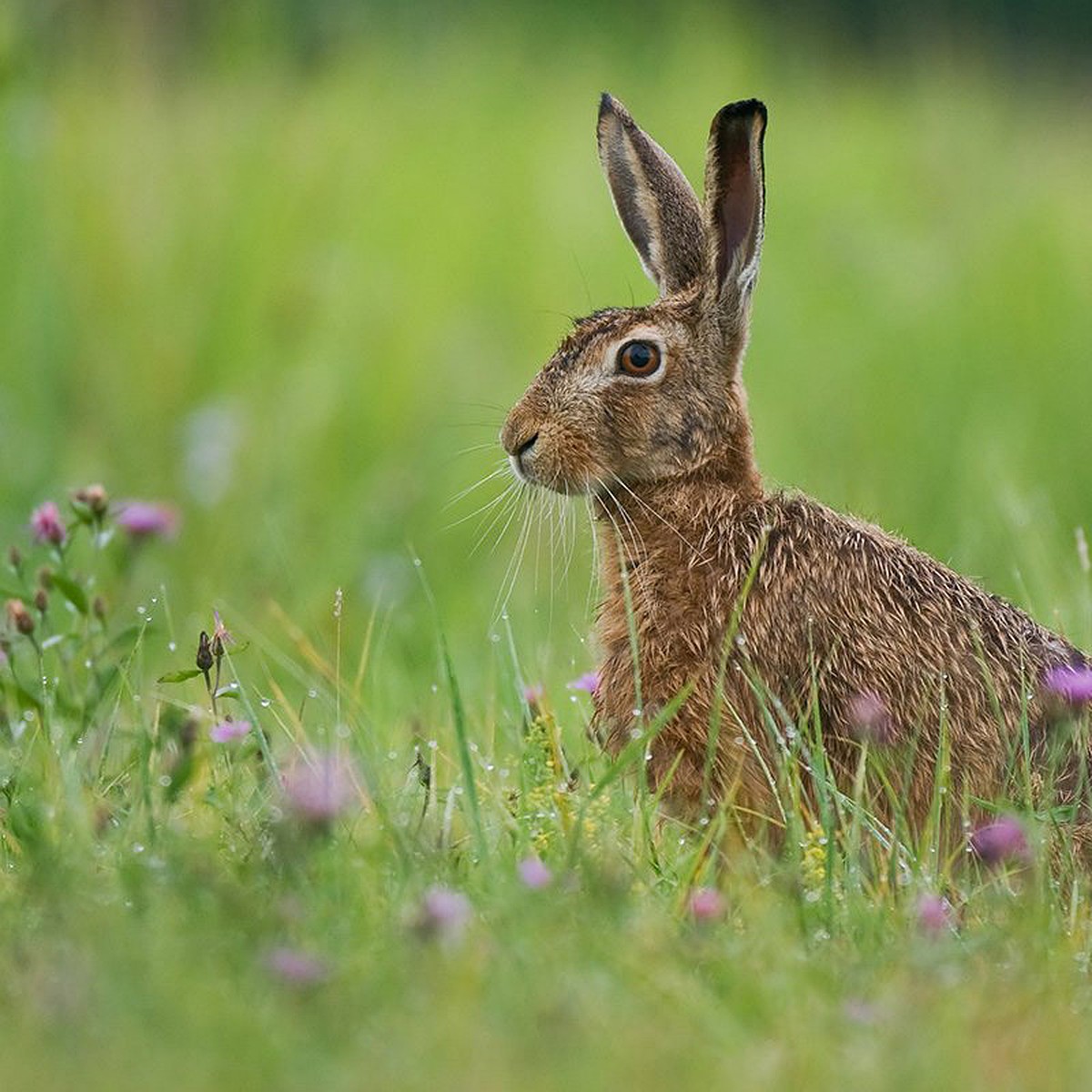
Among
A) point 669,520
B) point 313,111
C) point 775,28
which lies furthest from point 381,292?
point 775,28

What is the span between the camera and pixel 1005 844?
116 inches

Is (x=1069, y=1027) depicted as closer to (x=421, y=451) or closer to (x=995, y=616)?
(x=995, y=616)

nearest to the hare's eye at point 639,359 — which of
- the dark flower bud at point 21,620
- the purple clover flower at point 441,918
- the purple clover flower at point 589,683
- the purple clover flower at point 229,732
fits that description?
the purple clover flower at point 589,683

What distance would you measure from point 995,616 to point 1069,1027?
49.1 inches

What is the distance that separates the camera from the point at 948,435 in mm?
7078

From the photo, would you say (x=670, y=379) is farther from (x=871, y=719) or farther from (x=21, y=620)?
(x=21, y=620)

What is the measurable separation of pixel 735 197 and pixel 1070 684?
1.08 metres

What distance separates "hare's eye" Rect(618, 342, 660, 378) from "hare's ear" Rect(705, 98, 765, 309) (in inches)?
6.6

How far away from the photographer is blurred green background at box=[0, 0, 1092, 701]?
242 inches

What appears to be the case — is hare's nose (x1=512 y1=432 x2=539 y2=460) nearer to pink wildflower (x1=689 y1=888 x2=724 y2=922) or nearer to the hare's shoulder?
the hare's shoulder

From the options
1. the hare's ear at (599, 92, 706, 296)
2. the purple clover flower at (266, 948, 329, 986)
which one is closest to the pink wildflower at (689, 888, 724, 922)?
the purple clover flower at (266, 948, 329, 986)

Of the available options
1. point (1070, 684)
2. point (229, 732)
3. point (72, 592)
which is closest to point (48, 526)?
point (72, 592)

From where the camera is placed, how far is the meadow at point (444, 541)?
2.30 meters

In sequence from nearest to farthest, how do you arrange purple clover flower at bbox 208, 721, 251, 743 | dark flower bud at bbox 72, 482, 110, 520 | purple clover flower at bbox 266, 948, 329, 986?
purple clover flower at bbox 266, 948, 329, 986 → purple clover flower at bbox 208, 721, 251, 743 → dark flower bud at bbox 72, 482, 110, 520
